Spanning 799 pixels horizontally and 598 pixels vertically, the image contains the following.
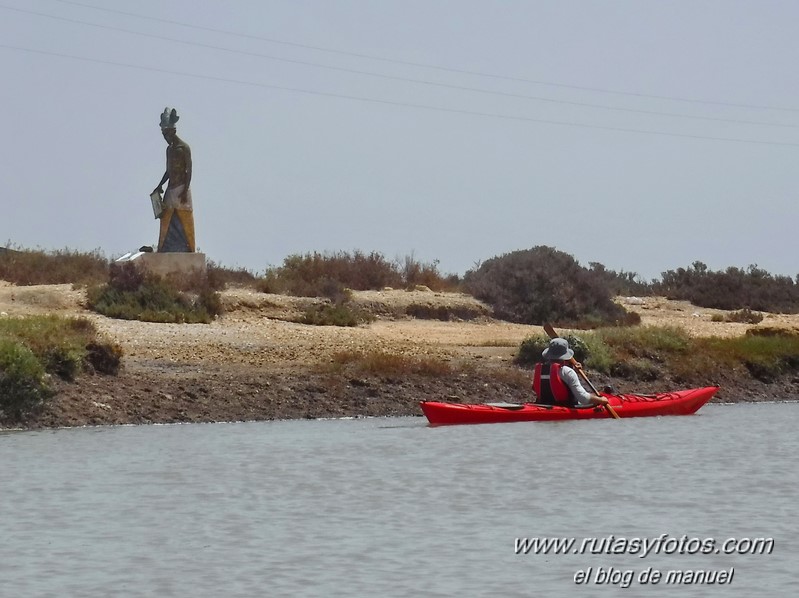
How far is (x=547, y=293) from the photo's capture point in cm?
3947

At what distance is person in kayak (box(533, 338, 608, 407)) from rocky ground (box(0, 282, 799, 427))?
3.09 metres

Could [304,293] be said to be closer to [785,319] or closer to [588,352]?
[588,352]

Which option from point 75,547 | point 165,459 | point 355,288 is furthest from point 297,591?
point 355,288

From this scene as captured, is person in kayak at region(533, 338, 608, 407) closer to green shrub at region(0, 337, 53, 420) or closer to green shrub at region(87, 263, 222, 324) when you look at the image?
green shrub at region(0, 337, 53, 420)

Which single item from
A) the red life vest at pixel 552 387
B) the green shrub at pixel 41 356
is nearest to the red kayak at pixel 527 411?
the red life vest at pixel 552 387

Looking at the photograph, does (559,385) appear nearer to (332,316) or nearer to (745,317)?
(332,316)

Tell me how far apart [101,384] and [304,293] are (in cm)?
1283

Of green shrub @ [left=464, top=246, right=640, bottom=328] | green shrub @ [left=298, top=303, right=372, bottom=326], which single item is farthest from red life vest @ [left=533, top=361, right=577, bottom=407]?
green shrub @ [left=464, top=246, right=640, bottom=328]

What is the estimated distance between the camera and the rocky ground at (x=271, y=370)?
957 inches

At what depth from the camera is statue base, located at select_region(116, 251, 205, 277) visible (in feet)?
120

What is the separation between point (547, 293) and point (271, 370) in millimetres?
13975

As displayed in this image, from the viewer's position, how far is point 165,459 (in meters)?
20.4

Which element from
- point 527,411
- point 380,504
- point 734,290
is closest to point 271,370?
point 527,411

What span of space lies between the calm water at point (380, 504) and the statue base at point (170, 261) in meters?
12.6
